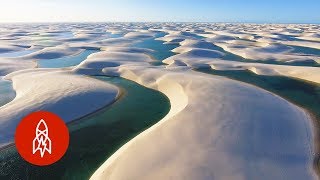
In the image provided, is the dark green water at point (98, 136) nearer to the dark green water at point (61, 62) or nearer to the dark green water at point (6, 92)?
the dark green water at point (6, 92)

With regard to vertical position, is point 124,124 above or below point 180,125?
below

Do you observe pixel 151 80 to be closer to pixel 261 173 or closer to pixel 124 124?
pixel 124 124

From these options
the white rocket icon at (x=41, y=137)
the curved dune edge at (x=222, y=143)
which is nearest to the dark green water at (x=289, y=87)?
the curved dune edge at (x=222, y=143)

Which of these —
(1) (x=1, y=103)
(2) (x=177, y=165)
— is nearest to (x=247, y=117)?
(2) (x=177, y=165)

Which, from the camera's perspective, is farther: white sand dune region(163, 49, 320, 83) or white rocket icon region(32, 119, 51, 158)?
white sand dune region(163, 49, 320, 83)

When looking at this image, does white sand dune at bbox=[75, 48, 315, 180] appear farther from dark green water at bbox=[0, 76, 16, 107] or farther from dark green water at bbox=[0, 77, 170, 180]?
dark green water at bbox=[0, 76, 16, 107]

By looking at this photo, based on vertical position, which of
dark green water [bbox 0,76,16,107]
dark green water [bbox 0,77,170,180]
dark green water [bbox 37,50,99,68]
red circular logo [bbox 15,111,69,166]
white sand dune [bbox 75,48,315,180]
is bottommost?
dark green water [bbox 37,50,99,68]

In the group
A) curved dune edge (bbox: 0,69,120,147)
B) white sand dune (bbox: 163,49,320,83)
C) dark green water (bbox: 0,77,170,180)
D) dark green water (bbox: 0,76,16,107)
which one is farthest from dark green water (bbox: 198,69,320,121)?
dark green water (bbox: 0,76,16,107)
